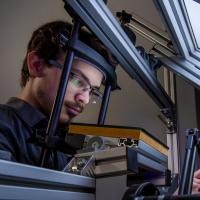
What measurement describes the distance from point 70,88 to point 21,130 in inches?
8.5

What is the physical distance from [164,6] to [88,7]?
0.31 meters

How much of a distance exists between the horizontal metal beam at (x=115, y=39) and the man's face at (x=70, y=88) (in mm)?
119

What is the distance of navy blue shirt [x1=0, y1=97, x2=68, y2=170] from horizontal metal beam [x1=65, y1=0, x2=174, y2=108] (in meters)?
0.33

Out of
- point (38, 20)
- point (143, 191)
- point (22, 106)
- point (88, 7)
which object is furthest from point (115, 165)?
point (38, 20)

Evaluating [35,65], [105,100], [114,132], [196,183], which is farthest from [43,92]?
[196,183]

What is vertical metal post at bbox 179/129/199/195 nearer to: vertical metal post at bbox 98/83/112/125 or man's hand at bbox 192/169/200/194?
man's hand at bbox 192/169/200/194

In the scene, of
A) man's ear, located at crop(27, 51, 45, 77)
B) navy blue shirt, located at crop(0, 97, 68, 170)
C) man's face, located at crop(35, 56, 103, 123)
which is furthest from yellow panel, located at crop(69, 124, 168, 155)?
man's ear, located at crop(27, 51, 45, 77)

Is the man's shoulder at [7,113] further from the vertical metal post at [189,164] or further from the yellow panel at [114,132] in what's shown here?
the vertical metal post at [189,164]

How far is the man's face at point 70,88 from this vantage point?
115 cm

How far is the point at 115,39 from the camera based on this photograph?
37.9 inches

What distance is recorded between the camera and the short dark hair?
102cm

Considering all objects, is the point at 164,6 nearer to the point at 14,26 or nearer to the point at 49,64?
the point at 49,64

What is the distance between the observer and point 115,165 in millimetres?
714

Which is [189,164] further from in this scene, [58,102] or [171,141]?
[171,141]
